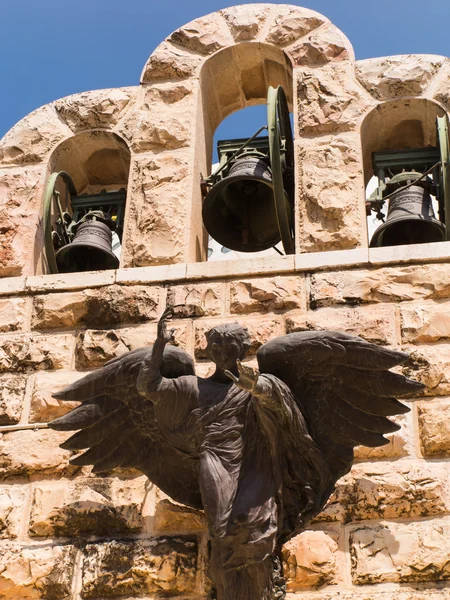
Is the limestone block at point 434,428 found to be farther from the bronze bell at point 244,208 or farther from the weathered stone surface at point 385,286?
the bronze bell at point 244,208

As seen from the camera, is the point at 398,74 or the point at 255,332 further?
the point at 398,74

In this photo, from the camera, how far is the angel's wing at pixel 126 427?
6.44 m

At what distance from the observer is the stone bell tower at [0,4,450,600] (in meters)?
6.45

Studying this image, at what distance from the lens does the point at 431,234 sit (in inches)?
319

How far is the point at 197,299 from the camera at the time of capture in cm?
747

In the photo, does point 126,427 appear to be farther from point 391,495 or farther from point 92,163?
point 92,163

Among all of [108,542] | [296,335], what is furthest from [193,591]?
[296,335]

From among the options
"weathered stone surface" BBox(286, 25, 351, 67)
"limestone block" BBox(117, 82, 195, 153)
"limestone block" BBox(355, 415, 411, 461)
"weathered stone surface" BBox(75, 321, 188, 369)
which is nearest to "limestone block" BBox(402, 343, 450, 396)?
"limestone block" BBox(355, 415, 411, 461)

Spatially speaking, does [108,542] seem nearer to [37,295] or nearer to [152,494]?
[152,494]

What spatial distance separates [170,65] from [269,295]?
7.32 feet

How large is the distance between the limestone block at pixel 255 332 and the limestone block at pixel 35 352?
0.74 m

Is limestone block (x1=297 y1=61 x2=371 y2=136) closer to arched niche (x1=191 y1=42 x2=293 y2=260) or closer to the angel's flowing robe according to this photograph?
arched niche (x1=191 y1=42 x2=293 y2=260)

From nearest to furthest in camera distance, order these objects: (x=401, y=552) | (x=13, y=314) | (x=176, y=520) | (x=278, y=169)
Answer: (x=401, y=552) → (x=176, y=520) → (x=13, y=314) → (x=278, y=169)

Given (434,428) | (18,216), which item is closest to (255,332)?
(434,428)
